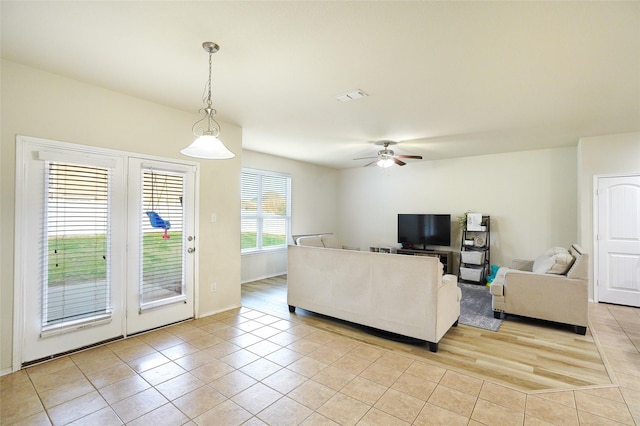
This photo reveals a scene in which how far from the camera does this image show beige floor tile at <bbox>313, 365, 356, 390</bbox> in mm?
2449

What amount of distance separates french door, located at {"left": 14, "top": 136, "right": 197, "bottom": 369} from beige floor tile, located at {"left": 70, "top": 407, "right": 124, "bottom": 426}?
1.23m

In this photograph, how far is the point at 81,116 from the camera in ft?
9.82

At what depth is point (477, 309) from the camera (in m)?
4.40

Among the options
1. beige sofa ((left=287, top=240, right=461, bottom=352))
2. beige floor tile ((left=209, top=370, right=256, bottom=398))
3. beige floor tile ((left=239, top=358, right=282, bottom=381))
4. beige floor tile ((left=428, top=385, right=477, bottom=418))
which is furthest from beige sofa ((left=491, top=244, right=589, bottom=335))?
beige floor tile ((left=209, top=370, right=256, bottom=398))

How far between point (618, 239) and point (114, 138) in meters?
7.09

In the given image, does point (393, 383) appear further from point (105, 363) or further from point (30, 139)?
point (30, 139)

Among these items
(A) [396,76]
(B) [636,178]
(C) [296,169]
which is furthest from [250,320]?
(B) [636,178]

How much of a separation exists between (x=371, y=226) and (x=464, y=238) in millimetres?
2345

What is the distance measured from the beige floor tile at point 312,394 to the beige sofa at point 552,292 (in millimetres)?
2859

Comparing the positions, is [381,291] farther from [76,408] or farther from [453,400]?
[76,408]

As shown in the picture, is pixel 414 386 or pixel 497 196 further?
pixel 497 196

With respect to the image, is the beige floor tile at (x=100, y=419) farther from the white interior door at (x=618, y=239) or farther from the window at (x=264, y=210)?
the white interior door at (x=618, y=239)

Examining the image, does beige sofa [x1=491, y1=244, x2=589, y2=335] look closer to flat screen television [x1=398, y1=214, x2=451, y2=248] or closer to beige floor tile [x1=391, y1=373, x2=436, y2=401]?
beige floor tile [x1=391, y1=373, x2=436, y2=401]

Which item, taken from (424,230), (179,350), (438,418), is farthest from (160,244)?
(424,230)
